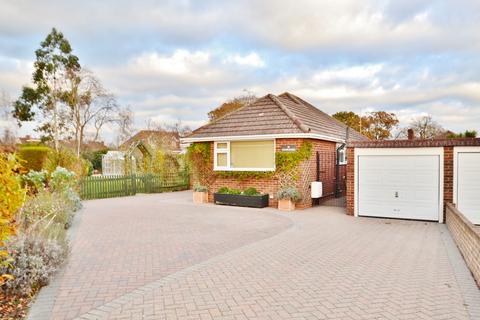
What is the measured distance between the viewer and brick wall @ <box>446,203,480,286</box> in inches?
222

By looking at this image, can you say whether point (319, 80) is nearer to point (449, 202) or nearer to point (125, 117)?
point (449, 202)

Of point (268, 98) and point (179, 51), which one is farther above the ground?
point (179, 51)

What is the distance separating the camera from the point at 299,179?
43.7 feet

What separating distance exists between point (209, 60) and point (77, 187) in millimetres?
9230

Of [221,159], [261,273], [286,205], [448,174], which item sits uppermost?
[221,159]

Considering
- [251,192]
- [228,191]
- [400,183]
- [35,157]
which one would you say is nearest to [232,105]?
[35,157]

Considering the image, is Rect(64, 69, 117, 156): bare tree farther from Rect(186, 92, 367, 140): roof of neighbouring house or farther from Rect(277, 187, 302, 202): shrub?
Rect(277, 187, 302, 202): shrub

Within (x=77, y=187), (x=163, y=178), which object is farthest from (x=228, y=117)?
(x=77, y=187)

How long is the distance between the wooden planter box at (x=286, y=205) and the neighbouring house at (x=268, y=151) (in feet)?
1.88

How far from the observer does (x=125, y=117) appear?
3747 cm

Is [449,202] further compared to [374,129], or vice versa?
[374,129]

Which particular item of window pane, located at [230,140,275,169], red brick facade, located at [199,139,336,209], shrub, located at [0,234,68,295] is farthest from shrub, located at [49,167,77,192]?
shrub, located at [0,234,68,295]

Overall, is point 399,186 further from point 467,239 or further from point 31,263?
point 31,263

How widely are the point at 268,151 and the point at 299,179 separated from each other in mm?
1840
